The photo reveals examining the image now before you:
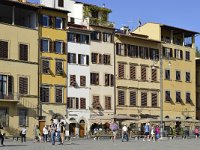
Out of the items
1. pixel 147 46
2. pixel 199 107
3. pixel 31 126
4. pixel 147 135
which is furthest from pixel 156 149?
pixel 199 107

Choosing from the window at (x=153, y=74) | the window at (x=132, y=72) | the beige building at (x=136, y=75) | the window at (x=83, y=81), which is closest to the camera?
the window at (x=83, y=81)

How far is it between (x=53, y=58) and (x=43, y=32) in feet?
10.3

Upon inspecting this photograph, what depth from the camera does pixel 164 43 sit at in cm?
7125

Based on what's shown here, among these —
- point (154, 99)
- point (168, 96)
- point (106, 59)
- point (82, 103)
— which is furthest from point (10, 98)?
point (168, 96)

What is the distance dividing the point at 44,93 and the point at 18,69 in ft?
14.5

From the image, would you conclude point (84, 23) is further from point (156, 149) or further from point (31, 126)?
point (156, 149)

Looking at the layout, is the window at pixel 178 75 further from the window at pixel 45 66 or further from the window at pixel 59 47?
the window at pixel 45 66

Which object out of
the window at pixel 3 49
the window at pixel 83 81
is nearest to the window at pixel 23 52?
the window at pixel 3 49

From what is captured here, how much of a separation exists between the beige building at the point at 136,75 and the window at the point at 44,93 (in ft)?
34.9

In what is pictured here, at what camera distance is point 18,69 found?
54.4m

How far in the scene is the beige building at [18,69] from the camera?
52.9 meters

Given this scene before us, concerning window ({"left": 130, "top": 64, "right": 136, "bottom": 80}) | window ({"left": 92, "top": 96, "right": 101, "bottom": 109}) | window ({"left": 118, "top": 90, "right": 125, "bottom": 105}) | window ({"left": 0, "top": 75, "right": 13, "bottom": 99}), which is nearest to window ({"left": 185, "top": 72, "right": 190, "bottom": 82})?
window ({"left": 130, "top": 64, "right": 136, "bottom": 80})

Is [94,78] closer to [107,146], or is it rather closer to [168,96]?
[168,96]

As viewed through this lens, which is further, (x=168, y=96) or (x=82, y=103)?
(x=168, y=96)
